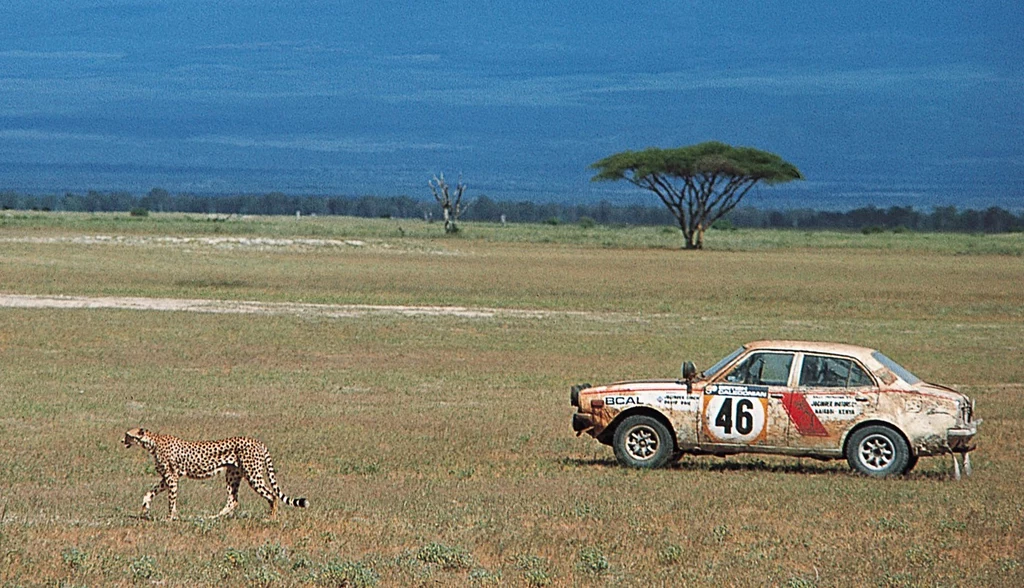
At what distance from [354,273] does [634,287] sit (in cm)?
1218

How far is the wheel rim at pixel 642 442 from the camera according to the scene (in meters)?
15.8

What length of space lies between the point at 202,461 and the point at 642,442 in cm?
584

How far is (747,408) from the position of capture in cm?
1541

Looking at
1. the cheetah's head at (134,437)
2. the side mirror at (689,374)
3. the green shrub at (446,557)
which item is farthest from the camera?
the side mirror at (689,374)

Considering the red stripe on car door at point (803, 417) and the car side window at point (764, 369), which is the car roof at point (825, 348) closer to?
the car side window at point (764, 369)

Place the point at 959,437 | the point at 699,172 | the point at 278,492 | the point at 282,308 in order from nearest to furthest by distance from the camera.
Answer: the point at 278,492
the point at 959,437
the point at 282,308
the point at 699,172

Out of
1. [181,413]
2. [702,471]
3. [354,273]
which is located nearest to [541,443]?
[702,471]

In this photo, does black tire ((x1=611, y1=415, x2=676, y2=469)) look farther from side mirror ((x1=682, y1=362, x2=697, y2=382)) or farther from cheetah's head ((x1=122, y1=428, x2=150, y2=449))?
cheetah's head ((x1=122, y1=428, x2=150, y2=449))

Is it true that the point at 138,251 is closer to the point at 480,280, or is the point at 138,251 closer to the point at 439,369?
the point at 480,280

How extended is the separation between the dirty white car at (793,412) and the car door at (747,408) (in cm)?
1

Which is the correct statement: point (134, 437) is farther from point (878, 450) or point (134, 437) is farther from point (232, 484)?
point (878, 450)

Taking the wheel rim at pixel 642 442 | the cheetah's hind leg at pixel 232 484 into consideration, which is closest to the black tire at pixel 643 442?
the wheel rim at pixel 642 442

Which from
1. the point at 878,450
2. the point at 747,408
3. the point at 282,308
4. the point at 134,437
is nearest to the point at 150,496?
the point at 134,437

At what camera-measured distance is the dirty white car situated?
15.2 m
